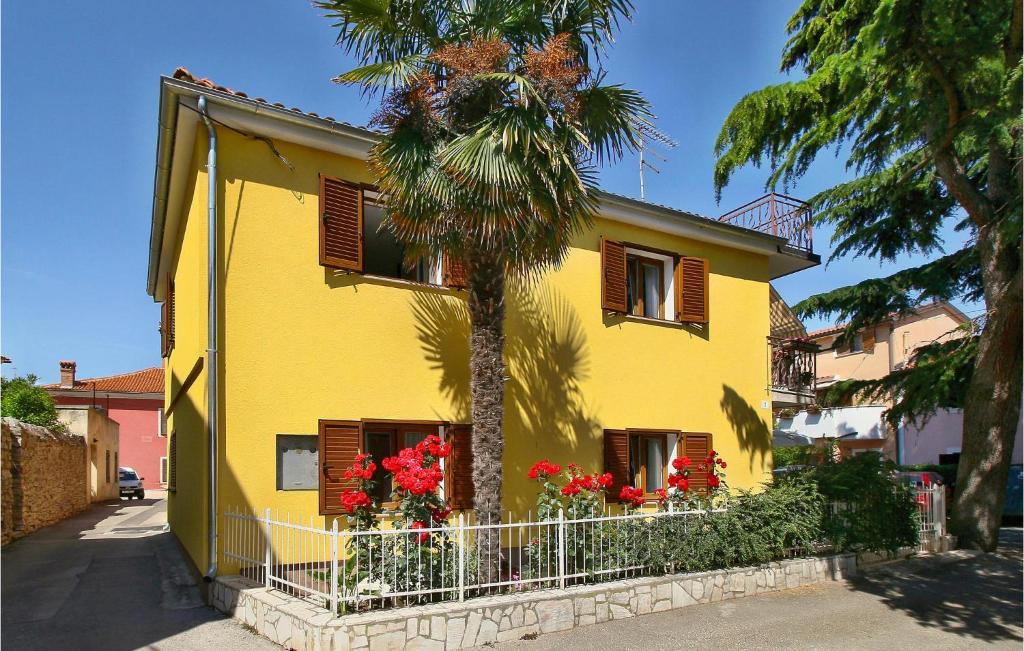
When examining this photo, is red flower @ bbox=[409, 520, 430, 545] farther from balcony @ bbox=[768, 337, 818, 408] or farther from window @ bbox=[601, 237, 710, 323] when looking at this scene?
balcony @ bbox=[768, 337, 818, 408]

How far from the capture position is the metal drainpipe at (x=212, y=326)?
8.34m

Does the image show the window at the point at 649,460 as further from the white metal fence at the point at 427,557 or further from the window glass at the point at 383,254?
the window glass at the point at 383,254

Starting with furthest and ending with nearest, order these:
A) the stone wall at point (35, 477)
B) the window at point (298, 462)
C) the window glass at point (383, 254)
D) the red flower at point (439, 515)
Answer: the stone wall at point (35, 477) < the window glass at point (383, 254) < the window at point (298, 462) < the red flower at point (439, 515)

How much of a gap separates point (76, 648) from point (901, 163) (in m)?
16.1

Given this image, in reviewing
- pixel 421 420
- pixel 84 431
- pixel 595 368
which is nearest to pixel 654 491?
pixel 595 368

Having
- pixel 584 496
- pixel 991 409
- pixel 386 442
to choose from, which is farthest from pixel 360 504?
pixel 991 409

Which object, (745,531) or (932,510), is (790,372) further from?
(745,531)

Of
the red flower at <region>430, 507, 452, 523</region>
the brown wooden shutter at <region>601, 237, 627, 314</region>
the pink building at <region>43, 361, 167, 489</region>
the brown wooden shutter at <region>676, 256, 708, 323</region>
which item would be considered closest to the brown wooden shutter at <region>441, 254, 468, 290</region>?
the brown wooden shutter at <region>601, 237, 627, 314</region>

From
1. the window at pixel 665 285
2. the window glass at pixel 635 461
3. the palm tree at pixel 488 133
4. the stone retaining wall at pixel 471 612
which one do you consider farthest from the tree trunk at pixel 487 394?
the window glass at pixel 635 461

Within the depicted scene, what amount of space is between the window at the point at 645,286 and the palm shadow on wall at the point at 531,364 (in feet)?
5.76

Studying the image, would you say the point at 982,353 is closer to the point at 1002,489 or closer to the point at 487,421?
the point at 1002,489

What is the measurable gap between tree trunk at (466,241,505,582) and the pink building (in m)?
34.6

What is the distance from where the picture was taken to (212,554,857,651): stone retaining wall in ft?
21.1

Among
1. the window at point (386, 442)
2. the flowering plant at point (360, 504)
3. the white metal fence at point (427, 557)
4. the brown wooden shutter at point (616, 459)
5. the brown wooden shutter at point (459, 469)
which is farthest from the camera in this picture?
the brown wooden shutter at point (616, 459)
